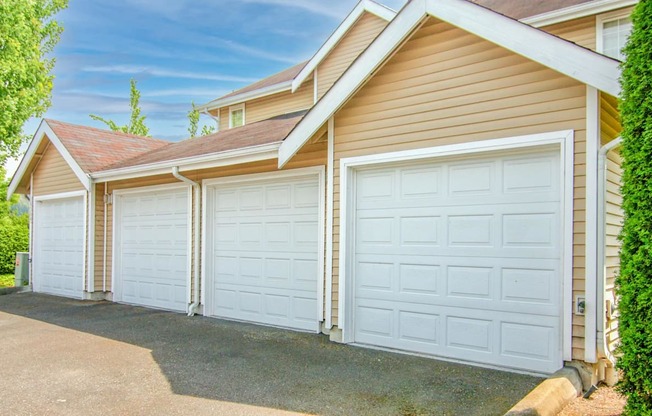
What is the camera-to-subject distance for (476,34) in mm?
4785

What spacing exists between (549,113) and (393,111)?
1725mm

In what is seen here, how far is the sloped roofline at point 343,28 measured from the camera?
11.0 m

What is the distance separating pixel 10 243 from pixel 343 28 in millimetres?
12773

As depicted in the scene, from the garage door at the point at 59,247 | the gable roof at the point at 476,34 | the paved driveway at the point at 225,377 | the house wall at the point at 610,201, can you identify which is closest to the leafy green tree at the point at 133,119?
the garage door at the point at 59,247

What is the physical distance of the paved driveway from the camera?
3910 mm

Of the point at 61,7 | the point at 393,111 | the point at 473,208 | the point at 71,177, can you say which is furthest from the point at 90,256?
the point at 61,7

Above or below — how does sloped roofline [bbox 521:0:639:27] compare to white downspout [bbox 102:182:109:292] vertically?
above

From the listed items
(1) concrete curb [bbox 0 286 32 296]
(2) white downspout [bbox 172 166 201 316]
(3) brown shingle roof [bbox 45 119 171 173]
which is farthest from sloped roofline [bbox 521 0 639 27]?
(1) concrete curb [bbox 0 286 32 296]

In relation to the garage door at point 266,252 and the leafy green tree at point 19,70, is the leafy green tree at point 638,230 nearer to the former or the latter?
the garage door at point 266,252

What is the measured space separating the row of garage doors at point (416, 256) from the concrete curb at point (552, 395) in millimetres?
404

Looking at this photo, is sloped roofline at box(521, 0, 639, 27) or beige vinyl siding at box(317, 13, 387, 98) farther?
beige vinyl siding at box(317, 13, 387, 98)

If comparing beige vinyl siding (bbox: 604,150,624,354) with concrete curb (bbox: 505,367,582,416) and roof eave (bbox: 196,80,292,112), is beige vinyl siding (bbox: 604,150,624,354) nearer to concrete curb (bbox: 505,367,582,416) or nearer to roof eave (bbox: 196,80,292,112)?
concrete curb (bbox: 505,367,582,416)

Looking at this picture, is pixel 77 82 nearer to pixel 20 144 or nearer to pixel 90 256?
pixel 20 144

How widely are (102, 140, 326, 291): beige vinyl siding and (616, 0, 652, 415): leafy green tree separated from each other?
413cm
